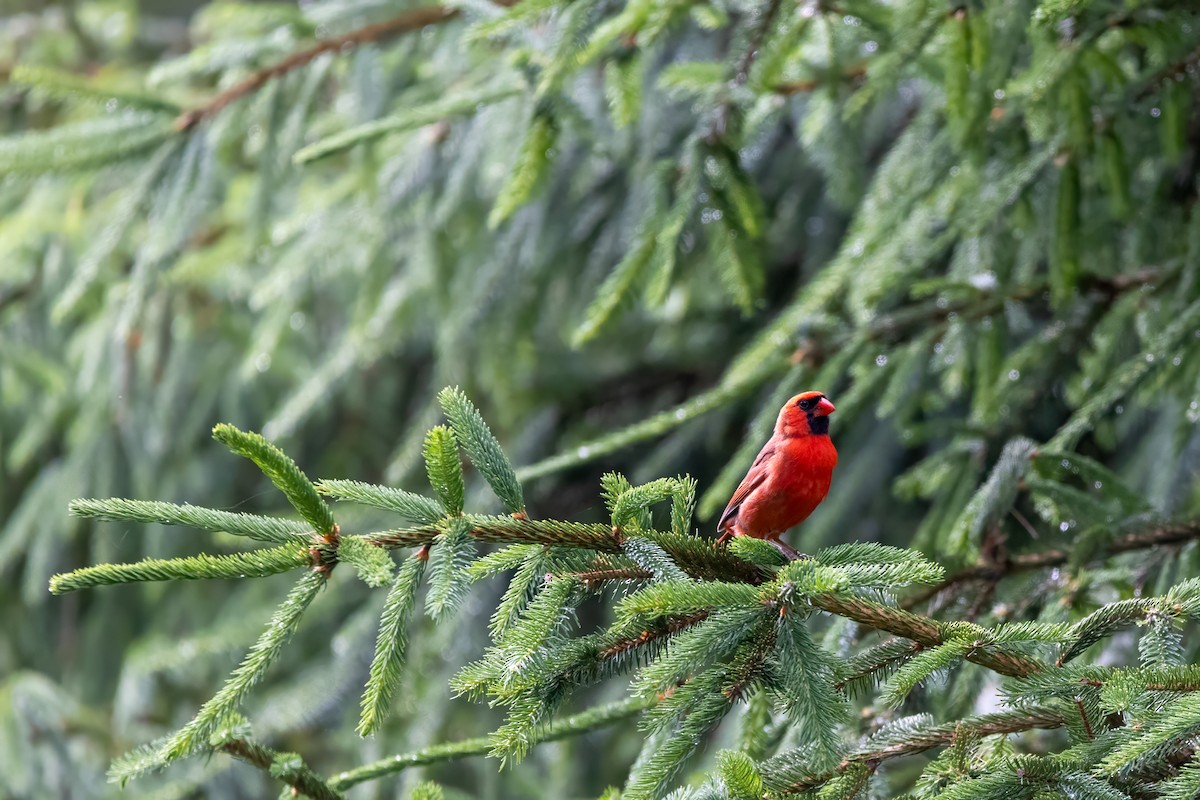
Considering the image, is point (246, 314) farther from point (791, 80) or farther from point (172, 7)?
point (172, 7)

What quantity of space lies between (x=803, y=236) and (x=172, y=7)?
345 inches

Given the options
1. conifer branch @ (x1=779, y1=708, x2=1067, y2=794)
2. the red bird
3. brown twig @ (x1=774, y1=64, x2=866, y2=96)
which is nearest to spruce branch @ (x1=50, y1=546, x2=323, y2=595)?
conifer branch @ (x1=779, y1=708, x2=1067, y2=794)

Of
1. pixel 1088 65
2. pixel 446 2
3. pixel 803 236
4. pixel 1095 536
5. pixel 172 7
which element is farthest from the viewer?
pixel 172 7

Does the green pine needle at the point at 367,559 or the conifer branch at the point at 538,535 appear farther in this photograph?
the conifer branch at the point at 538,535

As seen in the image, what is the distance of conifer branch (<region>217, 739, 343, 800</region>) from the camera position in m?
1.67

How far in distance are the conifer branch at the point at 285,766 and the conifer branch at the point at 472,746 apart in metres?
0.16

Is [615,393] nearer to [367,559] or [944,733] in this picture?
[944,733]

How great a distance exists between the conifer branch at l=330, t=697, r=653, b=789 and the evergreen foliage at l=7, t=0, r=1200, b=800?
15 mm

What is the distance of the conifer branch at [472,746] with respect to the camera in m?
1.99

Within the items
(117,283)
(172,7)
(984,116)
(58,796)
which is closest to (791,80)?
(984,116)

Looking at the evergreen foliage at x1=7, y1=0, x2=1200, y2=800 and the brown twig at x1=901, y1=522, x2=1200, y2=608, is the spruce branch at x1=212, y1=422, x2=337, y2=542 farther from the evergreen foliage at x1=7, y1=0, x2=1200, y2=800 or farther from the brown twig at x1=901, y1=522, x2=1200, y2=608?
the brown twig at x1=901, y1=522, x2=1200, y2=608

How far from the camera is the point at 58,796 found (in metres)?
4.71

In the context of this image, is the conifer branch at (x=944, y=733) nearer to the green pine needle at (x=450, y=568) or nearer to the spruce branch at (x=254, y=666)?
the green pine needle at (x=450, y=568)

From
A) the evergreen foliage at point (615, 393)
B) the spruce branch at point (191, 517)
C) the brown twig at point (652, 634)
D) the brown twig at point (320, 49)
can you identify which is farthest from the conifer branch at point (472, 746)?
the brown twig at point (320, 49)
